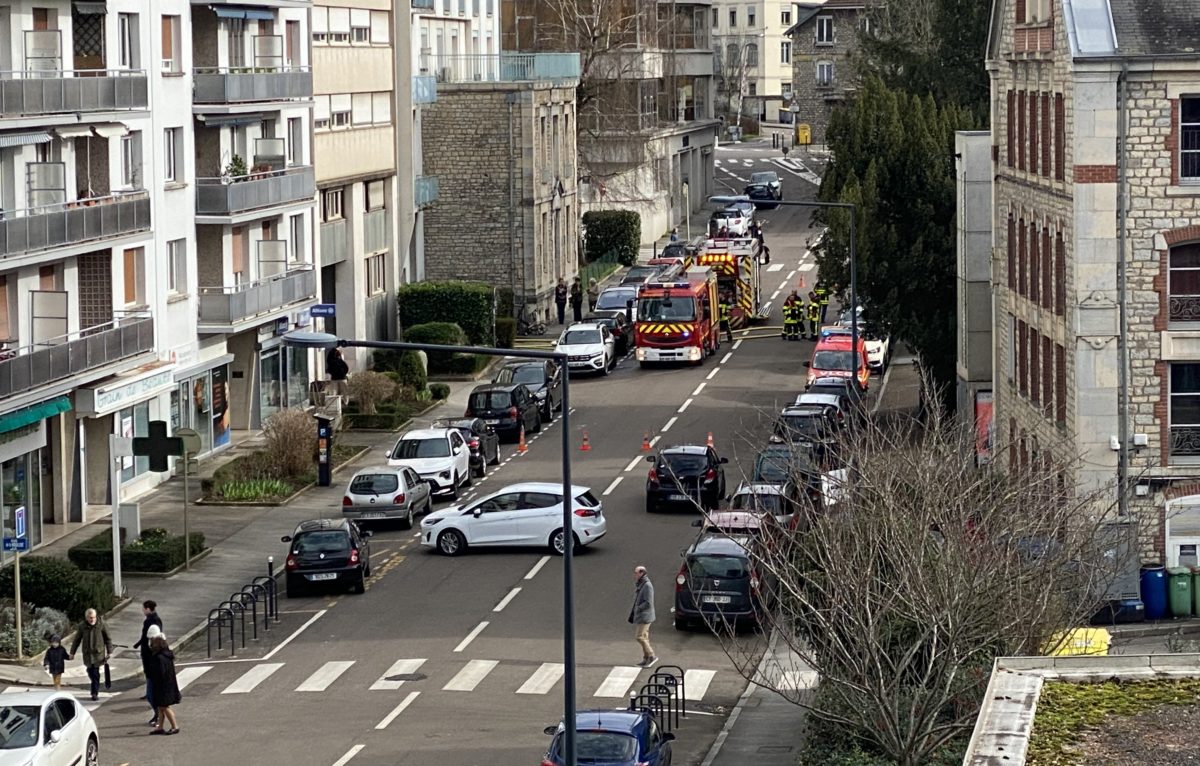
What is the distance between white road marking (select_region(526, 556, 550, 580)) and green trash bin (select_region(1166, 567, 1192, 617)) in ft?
36.7

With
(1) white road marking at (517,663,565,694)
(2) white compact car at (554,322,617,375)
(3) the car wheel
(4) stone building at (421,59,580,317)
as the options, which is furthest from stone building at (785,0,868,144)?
→ (1) white road marking at (517,663,565,694)

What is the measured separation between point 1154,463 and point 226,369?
2556 centimetres

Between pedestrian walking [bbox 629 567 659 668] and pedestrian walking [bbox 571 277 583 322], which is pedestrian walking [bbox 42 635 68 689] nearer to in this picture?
pedestrian walking [bbox 629 567 659 668]

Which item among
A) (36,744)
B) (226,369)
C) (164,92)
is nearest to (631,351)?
(226,369)

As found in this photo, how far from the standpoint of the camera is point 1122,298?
38.5m

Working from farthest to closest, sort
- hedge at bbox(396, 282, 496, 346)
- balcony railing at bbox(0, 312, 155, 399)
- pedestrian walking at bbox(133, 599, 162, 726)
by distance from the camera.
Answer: hedge at bbox(396, 282, 496, 346)
balcony railing at bbox(0, 312, 155, 399)
pedestrian walking at bbox(133, 599, 162, 726)

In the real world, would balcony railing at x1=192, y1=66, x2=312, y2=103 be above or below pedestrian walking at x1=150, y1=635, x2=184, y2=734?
above

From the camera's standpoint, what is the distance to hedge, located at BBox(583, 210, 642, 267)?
9506 centimetres

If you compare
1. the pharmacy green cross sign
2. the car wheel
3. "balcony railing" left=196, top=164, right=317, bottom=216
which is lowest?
the car wheel

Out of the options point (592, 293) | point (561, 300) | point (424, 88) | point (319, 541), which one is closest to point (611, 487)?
point (319, 541)

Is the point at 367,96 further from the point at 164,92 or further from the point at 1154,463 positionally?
the point at 1154,463

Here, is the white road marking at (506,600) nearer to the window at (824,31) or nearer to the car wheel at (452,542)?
the car wheel at (452,542)

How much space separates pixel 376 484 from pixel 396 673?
1173cm

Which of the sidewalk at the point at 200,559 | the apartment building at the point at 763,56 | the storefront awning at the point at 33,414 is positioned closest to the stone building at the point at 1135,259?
the sidewalk at the point at 200,559
